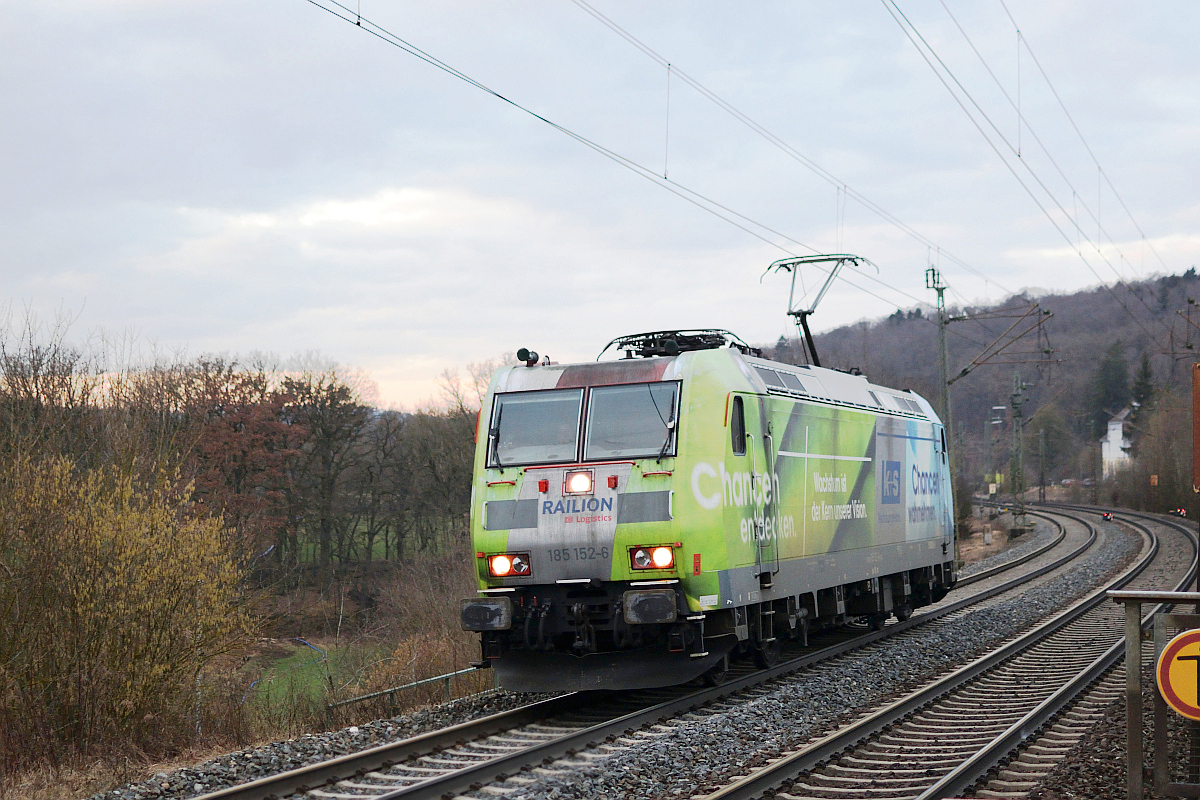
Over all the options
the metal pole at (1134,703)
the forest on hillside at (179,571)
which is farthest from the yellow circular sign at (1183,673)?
the forest on hillside at (179,571)

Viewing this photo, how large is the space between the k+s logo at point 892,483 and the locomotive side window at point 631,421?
622 centimetres

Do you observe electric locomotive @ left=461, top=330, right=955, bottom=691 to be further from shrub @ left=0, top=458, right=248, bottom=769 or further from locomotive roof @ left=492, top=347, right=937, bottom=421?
shrub @ left=0, top=458, right=248, bottom=769

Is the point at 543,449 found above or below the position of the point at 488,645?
above

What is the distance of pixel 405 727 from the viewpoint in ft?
33.3

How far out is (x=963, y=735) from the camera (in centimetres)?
991

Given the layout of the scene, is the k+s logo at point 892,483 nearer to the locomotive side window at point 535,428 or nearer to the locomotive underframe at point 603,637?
the locomotive underframe at point 603,637

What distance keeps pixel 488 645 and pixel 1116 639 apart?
10279 mm

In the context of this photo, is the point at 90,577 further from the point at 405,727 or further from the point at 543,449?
the point at 543,449

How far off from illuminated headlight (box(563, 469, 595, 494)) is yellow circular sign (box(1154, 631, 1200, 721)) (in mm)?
5593

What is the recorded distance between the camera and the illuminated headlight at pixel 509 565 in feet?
35.7

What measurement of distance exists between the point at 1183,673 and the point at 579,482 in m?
5.80

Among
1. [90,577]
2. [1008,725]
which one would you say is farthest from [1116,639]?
[90,577]

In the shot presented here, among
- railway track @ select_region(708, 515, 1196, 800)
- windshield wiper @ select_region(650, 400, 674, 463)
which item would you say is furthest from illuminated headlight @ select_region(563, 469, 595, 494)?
railway track @ select_region(708, 515, 1196, 800)

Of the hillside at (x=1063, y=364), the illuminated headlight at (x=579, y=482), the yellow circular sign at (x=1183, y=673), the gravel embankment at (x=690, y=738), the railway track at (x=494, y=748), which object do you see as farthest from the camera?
the hillside at (x=1063, y=364)
